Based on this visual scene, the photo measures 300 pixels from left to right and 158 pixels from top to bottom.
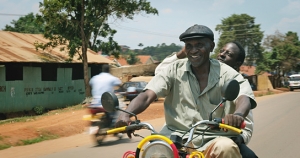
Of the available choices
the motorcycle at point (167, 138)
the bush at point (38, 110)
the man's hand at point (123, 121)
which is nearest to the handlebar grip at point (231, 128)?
the motorcycle at point (167, 138)

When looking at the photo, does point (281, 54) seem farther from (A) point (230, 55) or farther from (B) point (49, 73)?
(A) point (230, 55)

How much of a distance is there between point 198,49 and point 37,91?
775 inches

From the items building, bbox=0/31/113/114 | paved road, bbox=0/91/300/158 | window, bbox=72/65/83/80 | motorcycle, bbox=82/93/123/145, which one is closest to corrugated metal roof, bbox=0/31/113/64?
building, bbox=0/31/113/114

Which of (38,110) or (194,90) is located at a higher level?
(194,90)

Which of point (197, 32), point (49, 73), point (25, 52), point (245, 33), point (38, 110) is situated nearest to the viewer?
point (197, 32)

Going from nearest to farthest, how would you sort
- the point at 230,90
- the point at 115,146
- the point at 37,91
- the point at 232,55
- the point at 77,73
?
the point at 230,90 → the point at 232,55 → the point at 115,146 → the point at 37,91 → the point at 77,73

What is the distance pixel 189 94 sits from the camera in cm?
351

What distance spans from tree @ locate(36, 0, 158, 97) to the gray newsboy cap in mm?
18534

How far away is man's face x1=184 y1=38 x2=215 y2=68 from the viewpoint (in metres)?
3.44

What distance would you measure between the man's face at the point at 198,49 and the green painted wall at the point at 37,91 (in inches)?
688

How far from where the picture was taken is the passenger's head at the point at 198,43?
3.38m

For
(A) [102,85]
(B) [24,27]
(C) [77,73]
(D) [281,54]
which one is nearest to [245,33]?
(D) [281,54]

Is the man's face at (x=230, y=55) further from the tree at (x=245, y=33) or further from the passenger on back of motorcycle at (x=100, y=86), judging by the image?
the tree at (x=245, y=33)

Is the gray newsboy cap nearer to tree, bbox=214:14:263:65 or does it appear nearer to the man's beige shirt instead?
the man's beige shirt
